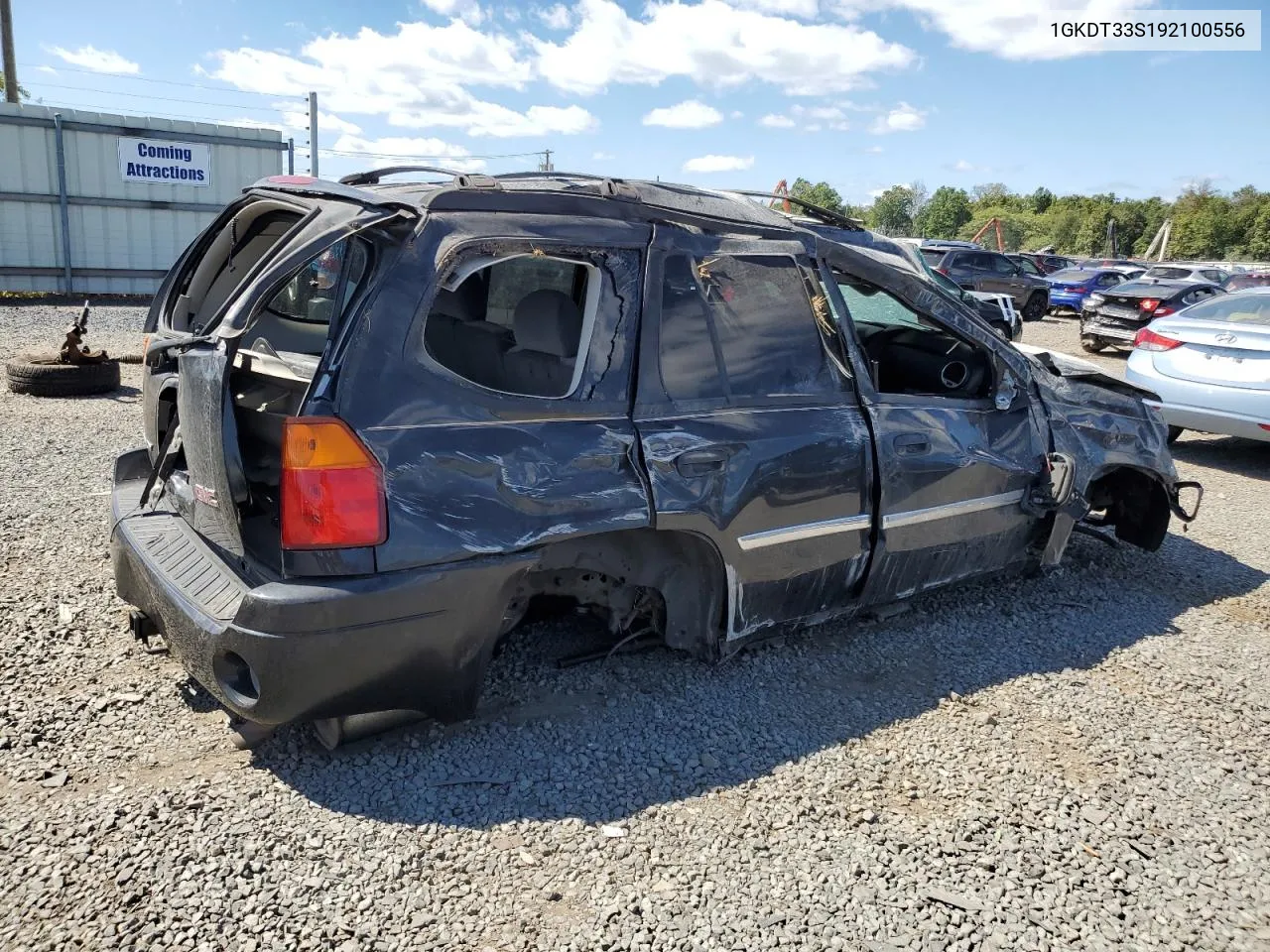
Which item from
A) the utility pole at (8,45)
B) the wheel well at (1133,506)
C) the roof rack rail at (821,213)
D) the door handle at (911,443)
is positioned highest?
the utility pole at (8,45)

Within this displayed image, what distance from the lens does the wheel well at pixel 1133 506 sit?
4.99 m

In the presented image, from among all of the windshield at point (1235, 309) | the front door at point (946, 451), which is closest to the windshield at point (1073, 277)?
the windshield at point (1235, 309)

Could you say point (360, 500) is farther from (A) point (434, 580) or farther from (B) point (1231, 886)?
(B) point (1231, 886)

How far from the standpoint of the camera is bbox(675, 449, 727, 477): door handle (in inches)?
123

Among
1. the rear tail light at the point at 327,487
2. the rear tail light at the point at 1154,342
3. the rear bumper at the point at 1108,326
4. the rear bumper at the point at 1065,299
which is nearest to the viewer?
the rear tail light at the point at 327,487

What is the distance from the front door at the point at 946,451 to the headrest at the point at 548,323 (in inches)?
46.4

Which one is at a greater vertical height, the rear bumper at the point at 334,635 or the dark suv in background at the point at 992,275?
the dark suv in background at the point at 992,275

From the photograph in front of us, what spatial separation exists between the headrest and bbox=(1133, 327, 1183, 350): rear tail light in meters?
6.89

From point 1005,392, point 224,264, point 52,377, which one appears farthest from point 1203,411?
point 52,377

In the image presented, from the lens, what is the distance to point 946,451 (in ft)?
12.7

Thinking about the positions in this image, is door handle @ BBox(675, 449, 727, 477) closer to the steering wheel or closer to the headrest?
the headrest

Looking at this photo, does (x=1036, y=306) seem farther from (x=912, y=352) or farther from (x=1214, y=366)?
(x=912, y=352)

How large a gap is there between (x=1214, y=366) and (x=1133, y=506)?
330cm

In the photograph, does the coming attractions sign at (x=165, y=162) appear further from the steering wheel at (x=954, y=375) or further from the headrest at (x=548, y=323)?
the steering wheel at (x=954, y=375)
